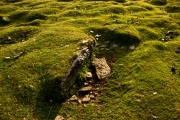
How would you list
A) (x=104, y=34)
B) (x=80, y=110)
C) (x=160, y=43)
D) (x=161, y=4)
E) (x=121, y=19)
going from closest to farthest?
(x=80, y=110) → (x=160, y=43) → (x=104, y=34) → (x=121, y=19) → (x=161, y=4)

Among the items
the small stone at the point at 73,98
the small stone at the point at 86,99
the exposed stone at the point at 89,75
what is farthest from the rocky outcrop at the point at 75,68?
the small stone at the point at 86,99

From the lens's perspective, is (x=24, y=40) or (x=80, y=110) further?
(x=24, y=40)

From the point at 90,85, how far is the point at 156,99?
4045 mm

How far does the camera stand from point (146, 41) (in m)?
19.9

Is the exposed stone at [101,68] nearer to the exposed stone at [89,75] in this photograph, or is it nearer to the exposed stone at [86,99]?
the exposed stone at [89,75]

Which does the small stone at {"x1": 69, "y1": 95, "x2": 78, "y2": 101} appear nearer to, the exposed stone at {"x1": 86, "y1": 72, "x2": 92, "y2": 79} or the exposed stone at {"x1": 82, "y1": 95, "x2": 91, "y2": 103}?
the exposed stone at {"x1": 82, "y1": 95, "x2": 91, "y2": 103}

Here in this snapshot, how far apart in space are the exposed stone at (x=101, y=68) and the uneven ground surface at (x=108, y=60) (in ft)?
1.38

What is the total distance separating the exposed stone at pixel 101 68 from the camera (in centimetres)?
1617

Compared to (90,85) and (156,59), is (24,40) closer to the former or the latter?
(90,85)

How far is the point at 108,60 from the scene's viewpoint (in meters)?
17.9

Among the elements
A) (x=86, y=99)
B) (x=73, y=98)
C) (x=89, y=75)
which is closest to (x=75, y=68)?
(x=89, y=75)

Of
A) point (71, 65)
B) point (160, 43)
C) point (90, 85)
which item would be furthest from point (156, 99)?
point (160, 43)

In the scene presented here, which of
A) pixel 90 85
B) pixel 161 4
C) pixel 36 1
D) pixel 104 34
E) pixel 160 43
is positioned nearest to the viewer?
pixel 90 85

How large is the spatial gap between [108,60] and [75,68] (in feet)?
11.2
